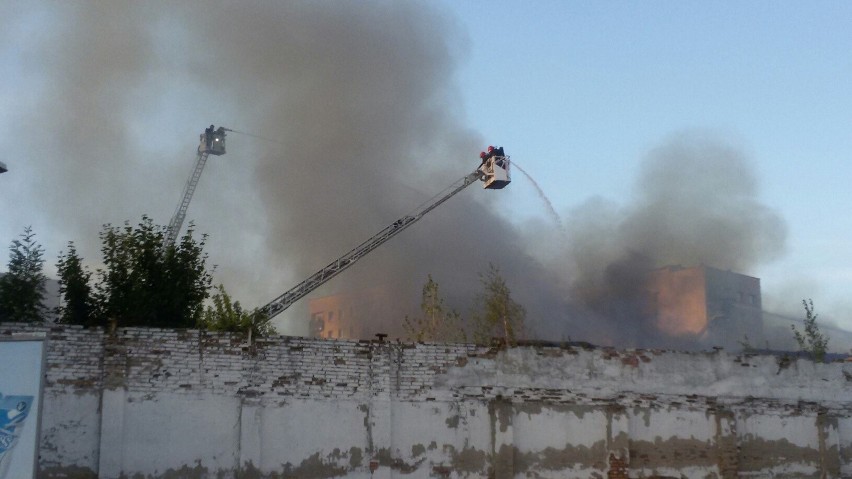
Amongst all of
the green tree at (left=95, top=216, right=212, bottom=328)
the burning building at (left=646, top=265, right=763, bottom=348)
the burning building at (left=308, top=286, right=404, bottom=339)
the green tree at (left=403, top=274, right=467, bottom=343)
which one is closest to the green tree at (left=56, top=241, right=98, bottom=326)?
the green tree at (left=95, top=216, right=212, bottom=328)

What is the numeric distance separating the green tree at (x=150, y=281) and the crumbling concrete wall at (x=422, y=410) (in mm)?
3009

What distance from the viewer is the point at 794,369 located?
1833 centimetres

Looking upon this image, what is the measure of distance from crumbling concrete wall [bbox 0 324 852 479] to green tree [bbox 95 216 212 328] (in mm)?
3009

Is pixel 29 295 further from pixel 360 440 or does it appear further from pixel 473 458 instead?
pixel 473 458

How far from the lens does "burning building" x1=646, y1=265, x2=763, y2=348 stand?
48938 mm

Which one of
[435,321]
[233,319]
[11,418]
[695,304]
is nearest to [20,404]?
[11,418]

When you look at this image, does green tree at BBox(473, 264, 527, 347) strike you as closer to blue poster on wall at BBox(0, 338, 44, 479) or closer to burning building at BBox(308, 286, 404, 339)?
blue poster on wall at BBox(0, 338, 44, 479)

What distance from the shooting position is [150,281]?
17.1 meters

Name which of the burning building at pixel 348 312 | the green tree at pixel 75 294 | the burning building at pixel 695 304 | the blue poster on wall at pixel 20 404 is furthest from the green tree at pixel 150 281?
the burning building at pixel 695 304

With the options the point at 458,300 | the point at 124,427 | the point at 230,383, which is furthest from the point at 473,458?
the point at 458,300

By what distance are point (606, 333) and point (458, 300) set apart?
371 inches

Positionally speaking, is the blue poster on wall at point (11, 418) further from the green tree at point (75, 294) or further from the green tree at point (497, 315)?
the green tree at point (497, 315)

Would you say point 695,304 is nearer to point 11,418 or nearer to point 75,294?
point 75,294

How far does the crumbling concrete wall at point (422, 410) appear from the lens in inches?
528
